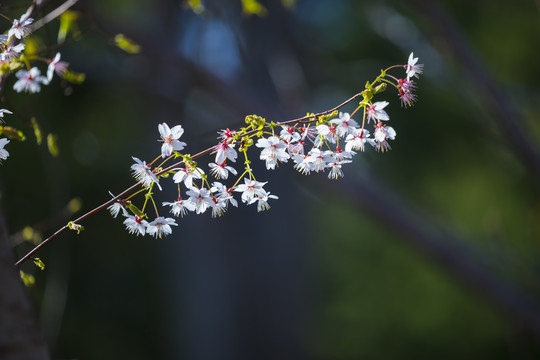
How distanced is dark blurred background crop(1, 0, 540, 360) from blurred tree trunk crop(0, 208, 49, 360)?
1190 millimetres

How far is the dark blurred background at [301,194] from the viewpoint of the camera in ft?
7.86

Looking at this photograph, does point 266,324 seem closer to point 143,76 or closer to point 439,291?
point 143,76

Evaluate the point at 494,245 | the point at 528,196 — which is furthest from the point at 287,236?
the point at 528,196

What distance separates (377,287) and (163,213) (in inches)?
122

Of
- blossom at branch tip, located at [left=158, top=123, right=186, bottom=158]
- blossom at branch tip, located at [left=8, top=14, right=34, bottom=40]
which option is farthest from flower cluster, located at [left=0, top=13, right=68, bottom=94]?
blossom at branch tip, located at [left=158, top=123, right=186, bottom=158]

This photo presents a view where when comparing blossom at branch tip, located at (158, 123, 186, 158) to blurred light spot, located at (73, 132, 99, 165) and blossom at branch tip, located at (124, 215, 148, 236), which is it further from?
blurred light spot, located at (73, 132, 99, 165)

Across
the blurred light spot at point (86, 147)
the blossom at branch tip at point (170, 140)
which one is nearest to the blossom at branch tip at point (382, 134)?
the blossom at branch tip at point (170, 140)

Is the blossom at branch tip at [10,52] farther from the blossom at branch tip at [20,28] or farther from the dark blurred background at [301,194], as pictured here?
the dark blurred background at [301,194]

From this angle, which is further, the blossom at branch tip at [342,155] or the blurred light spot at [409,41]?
the blurred light spot at [409,41]

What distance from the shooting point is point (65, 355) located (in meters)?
5.06

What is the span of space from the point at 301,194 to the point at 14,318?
4474mm

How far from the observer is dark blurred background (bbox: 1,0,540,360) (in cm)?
239

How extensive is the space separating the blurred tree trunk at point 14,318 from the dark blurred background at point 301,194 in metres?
1.19

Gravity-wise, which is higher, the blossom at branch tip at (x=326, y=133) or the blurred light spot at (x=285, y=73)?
the blurred light spot at (x=285, y=73)
